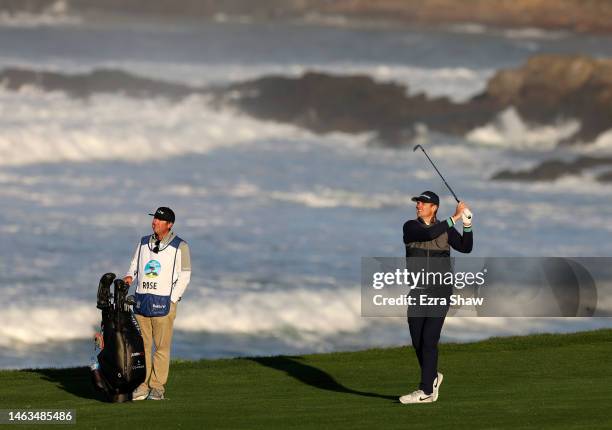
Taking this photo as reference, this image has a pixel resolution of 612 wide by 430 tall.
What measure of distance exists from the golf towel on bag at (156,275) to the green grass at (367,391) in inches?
41.3

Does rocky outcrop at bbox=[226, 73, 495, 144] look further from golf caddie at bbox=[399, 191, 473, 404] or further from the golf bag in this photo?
golf caddie at bbox=[399, 191, 473, 404]

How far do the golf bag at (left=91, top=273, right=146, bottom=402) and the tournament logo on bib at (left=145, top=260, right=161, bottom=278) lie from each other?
1.05 feet

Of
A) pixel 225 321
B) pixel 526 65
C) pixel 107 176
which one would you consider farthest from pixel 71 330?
pixel 526 65

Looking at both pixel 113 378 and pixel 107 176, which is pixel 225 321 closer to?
pixel 113 378

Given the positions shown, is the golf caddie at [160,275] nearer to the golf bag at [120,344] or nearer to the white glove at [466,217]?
the golf bag at [120,344]

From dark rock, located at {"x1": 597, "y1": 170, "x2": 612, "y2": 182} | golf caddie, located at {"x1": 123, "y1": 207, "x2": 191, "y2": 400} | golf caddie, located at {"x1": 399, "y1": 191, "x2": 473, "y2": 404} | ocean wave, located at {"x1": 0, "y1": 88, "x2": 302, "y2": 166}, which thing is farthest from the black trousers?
dark rock, located at {"x1": 597, "y1": 170, "x2": 612, "y2": 182}

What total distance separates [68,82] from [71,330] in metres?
112

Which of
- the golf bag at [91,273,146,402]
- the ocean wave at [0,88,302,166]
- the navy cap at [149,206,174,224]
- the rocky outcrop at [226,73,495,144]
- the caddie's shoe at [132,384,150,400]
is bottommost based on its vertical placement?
the caddie's shoe at [132,384,150,400]

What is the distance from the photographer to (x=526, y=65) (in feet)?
536

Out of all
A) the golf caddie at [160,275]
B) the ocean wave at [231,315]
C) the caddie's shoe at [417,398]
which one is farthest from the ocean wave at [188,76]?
the caddie's shoe at [417,398]

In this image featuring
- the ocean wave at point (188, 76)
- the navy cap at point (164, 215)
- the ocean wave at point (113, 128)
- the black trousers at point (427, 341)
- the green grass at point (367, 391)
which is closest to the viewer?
the green grass at point (367, 391)

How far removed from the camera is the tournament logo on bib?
57.4ft

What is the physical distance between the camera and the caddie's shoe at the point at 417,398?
17328 mm

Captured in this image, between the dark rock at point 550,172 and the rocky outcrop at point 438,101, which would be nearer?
the dark rock at point 550,172
